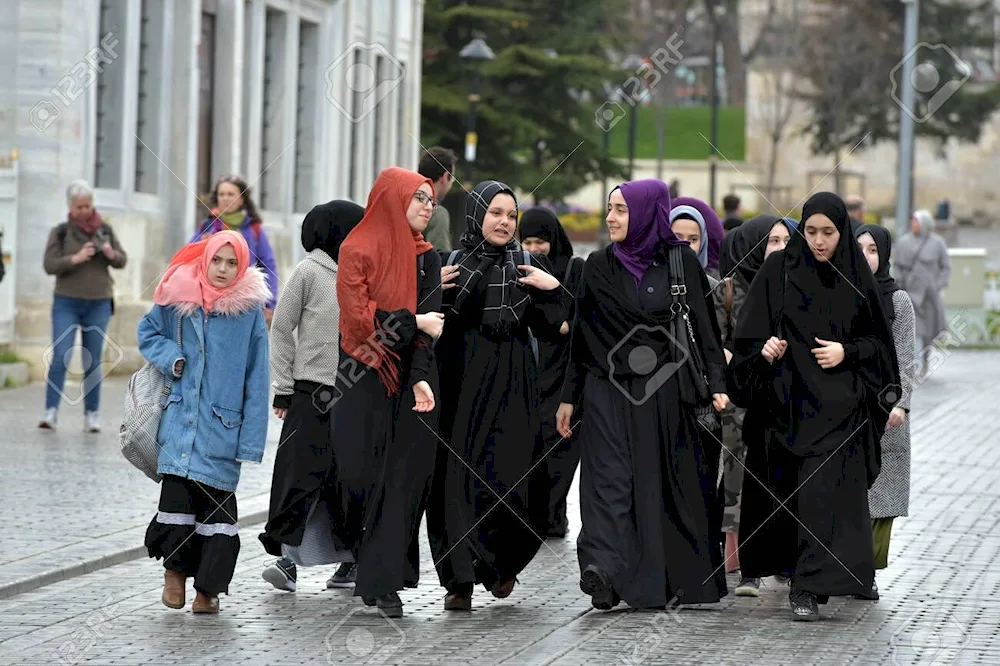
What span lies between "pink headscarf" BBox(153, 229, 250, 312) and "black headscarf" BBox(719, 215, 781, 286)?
8.55 ft

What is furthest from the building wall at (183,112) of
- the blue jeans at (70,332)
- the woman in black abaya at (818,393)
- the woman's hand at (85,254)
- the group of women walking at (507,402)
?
the woman in black abaya at (818,393)

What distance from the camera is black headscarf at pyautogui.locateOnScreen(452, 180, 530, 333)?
8922 mm

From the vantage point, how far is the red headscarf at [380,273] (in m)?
8.51

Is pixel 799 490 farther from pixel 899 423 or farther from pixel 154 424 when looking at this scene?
pixel 154 424

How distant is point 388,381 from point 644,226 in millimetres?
1358

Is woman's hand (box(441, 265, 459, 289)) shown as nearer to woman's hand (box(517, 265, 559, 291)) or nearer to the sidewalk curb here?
woman's hand (box(517, 265, 559, 291))

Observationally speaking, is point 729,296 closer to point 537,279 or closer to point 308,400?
point 537,279

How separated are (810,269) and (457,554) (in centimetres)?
201

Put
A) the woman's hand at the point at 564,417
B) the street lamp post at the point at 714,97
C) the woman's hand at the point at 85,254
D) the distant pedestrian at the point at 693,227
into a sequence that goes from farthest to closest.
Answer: the street lamp post at the point at 714,97
the woman's hand at the point at 85,254
the distant pedestrian at the point at 693,227
the woman's hand at the point at 564,417

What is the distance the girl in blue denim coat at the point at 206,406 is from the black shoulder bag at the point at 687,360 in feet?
5.94

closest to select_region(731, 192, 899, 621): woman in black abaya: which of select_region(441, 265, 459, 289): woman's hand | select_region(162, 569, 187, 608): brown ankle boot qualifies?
select_region(441, 265, 459, 289): woman's hand

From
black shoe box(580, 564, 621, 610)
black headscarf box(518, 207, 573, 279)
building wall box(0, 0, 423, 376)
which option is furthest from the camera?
building wall box(0, 0, 423, 376)

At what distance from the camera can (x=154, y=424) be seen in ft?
27.7

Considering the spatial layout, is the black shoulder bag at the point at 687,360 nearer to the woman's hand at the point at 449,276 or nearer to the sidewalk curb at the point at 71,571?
the woman's hand at the point at 449,276
